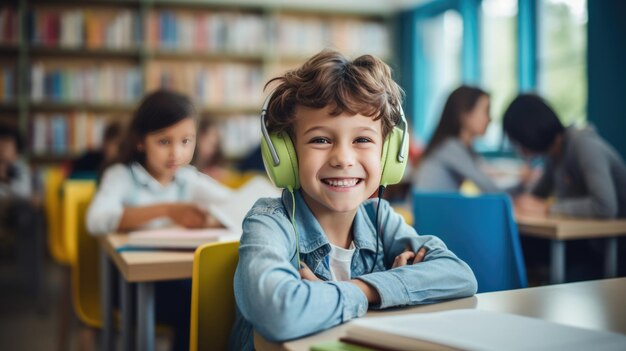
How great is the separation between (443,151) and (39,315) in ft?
8.65

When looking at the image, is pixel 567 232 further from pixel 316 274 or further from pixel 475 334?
pixel 475 334

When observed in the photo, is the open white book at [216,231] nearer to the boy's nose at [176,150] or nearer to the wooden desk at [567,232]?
the boy's nose at [176,150]

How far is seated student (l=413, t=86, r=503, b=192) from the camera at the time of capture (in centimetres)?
250

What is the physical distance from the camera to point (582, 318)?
79 cm

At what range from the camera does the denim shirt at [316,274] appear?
78 cm

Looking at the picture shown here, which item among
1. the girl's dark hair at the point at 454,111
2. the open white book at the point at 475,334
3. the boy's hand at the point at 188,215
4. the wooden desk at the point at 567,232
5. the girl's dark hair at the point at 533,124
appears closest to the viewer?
the open white book at the point at 475,334

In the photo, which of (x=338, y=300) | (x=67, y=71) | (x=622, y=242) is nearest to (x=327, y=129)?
(x=338, y=300)

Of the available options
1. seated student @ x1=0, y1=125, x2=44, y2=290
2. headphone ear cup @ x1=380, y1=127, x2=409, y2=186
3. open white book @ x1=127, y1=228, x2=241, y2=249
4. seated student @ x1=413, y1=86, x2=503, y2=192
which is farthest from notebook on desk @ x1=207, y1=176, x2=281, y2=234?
seated student @ x1=0, y1=125, x2=44, y2=290

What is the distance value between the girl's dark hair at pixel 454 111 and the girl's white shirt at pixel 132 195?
3.36 feet

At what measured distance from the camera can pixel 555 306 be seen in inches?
33.4

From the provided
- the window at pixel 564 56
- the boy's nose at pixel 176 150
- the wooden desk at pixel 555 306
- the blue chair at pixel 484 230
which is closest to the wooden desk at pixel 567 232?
the blue chair at pixel 484 230

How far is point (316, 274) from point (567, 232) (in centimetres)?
126

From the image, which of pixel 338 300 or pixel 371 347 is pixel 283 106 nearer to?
pixel 338 300

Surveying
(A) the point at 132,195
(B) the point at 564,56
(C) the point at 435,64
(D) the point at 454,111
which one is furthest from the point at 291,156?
(C) the point at 435,64
